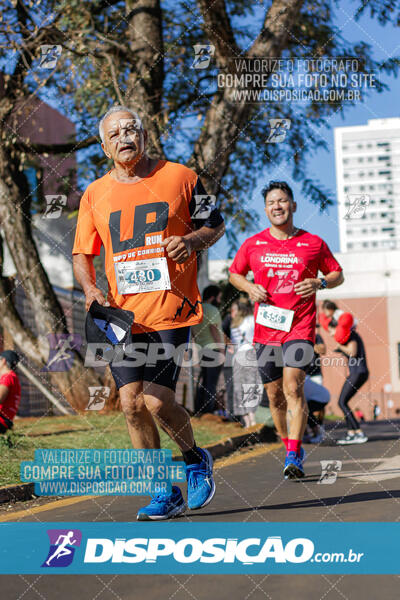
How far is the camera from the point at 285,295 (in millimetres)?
6281

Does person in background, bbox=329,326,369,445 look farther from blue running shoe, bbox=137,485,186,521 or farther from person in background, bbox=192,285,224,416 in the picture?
blue running shoe, bbox=137,485,186,521

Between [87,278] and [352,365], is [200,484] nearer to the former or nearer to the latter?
[87,278]

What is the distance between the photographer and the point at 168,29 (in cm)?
1428

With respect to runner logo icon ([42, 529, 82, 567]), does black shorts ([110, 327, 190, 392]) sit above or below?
above

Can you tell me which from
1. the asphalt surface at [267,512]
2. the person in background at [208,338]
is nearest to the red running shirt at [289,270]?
the asphalt surface at [267,512]

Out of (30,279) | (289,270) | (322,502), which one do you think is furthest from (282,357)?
(30,279)

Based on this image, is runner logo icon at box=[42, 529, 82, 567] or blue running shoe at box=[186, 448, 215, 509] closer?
runner logo icon at box=[42, 529, 82, 567]

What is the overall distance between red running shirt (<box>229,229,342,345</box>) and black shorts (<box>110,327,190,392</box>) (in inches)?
74.3

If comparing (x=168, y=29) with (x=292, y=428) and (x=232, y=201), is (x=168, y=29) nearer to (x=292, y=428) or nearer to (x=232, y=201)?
(x=232, y=201)

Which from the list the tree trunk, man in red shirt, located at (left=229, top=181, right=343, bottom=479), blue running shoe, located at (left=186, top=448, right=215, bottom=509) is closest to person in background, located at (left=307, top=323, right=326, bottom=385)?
man in red shirt, located at (left=229, top=181, right=343, bottom=479)

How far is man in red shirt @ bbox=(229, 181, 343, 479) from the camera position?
6.14 meters

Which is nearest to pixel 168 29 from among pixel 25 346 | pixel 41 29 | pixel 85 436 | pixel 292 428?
pixel 41 29

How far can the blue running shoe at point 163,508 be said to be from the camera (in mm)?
4328

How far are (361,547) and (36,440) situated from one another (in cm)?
545
